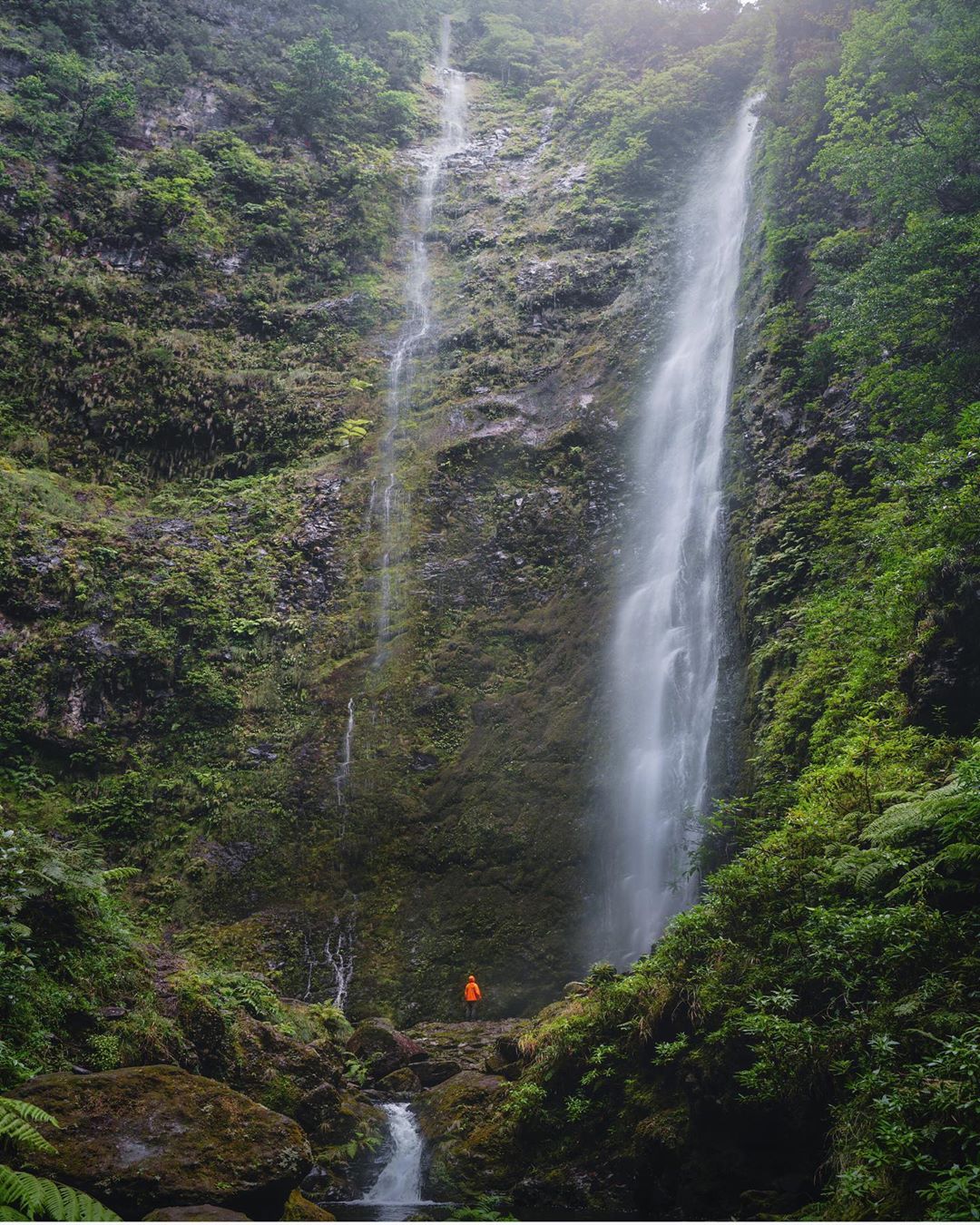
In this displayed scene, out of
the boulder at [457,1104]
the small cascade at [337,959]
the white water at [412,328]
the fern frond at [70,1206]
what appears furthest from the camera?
the white water at [412,328]

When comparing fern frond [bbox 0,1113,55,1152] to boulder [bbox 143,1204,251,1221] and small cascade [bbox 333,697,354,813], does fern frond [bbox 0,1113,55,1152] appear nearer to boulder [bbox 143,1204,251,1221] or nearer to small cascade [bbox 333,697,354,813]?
boulder [bbox 143,1204,251,1221]

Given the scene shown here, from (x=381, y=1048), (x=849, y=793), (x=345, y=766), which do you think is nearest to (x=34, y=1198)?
(x=849, y=793)

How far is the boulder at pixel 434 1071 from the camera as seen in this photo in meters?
8.96

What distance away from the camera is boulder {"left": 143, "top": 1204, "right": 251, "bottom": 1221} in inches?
174

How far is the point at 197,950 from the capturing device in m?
11.1

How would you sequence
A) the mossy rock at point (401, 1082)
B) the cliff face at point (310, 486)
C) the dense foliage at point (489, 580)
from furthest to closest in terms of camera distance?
the cliff face at point (310, 486) → the mossy rock at point (401, 1082) → the dense foliage at point (489, 580)

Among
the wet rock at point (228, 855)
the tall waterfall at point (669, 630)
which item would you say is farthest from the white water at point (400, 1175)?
the wet rock at point (228, 855)

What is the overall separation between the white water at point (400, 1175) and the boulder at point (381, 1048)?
1.06m

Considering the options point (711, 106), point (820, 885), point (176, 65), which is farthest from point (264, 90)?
point (820, 885)

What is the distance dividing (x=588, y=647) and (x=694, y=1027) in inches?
320

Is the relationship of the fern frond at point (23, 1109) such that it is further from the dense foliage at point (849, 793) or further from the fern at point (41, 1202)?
the dense foliage at point (849, 793)

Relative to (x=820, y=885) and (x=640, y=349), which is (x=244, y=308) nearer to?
(x=640, y=349)

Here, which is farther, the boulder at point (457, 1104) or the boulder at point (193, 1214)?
the boulder at point (457, 1104)

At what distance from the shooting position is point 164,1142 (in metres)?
5.09
